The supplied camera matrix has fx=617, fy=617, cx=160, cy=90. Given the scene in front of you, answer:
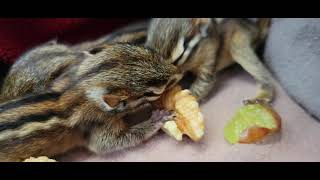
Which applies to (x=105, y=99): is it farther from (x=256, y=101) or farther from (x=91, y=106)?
(x=256, y=101)

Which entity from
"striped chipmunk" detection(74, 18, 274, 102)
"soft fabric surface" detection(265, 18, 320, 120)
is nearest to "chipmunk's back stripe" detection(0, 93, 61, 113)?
"striped chipmunk" detection(74, 18, 274, 102)

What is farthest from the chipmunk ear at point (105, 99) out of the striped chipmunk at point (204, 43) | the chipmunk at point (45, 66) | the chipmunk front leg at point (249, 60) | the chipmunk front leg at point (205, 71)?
the chipmunk front leg at point (249, 60)

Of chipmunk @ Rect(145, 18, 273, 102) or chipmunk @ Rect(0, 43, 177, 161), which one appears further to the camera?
chipmunk @ Rect(145, 18, 273, 102)

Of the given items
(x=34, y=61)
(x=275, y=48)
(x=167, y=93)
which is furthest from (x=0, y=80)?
(x=275, y=48)

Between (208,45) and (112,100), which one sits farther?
(208,45)

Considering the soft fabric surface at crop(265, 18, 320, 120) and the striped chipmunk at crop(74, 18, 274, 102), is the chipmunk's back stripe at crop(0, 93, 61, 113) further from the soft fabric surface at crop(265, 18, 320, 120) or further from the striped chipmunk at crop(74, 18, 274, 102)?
the soft fabric surface at crop(265, 18, 320, 120)

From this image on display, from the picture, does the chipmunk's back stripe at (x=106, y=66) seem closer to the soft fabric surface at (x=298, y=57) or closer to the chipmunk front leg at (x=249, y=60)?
the chipmunk front leg at (x=249, y=60)

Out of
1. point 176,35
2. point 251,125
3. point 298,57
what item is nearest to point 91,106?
point 176,35
